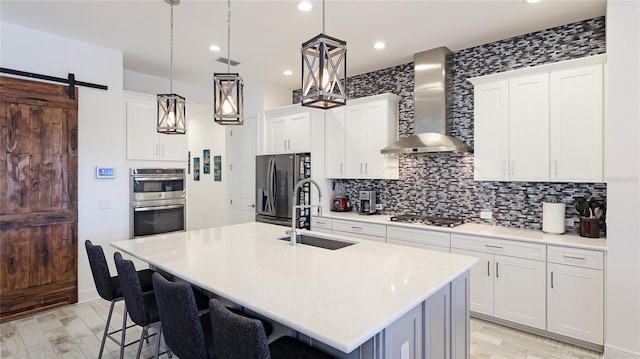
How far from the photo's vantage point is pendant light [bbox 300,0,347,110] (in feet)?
5.84

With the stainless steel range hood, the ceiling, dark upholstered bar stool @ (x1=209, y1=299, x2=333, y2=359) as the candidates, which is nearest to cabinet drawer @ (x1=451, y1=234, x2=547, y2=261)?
the stainless steel range hood

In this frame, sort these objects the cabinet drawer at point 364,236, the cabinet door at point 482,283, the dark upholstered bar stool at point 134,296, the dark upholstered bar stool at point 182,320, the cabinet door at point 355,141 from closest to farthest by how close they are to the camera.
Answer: the dark upholstered bar stool at point 182,320 → the dark upholstered bar stool at point 134,296 → the cabinet door at point 482,283 → the cabinet drawer at point 364,236 → the cabinet door at point 355,141

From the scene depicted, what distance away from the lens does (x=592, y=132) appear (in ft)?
9.34

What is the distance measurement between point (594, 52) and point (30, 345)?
18.2 feet

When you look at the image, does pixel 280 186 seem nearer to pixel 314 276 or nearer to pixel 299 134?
pixel 299 134

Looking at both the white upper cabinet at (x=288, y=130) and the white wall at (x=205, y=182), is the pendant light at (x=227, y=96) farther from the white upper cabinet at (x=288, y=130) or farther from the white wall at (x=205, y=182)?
the white wall at (x=205, y=182)

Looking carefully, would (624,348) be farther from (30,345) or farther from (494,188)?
(30,345)

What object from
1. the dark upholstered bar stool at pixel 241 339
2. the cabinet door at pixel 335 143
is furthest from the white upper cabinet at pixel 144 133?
the dark upholstered bar stool at pixel 241 339

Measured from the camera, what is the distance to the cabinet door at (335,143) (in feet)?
15.3

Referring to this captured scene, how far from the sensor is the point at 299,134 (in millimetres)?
4844

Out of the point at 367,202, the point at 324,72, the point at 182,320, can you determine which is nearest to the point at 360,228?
the point at 367,202

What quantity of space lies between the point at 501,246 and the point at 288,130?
10.3 feet

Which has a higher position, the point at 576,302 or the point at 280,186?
the point at 280,186

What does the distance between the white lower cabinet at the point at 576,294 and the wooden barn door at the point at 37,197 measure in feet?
15.4
